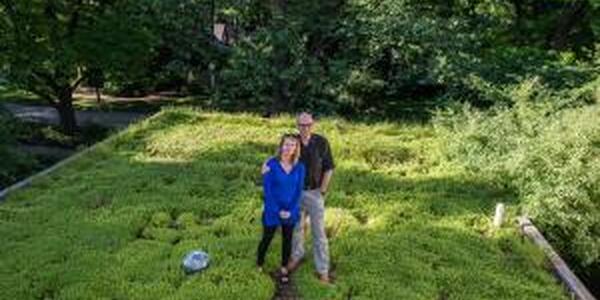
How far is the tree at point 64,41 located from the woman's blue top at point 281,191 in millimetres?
18038

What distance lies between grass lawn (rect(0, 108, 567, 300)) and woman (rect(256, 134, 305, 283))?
935mm

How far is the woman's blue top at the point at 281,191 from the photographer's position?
989cm

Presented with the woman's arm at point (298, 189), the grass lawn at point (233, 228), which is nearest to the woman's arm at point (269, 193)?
the woman's arm at point (298, 189)

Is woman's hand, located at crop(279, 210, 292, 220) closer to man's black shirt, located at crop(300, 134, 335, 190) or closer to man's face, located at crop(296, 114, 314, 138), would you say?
man's black shirt, located at crop(300, 134, 335, 190)

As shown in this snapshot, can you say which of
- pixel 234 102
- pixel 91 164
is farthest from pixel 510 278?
pixel 234 102

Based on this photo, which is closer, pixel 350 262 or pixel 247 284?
pixel 247 284

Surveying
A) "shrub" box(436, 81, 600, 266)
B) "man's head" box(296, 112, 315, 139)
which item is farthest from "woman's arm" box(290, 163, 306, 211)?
"shrub" box(436, 81, 600, 266)

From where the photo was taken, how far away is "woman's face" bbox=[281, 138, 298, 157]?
9.74 m

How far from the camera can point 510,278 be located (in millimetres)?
11445

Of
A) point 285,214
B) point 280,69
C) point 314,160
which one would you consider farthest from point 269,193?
point 280,69

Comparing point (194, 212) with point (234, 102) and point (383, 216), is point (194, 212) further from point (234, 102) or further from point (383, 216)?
point (234, 102)

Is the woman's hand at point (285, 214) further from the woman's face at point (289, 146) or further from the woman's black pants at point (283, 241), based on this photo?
the woman's face at point (289, 146)

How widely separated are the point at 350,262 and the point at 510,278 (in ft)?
7.50

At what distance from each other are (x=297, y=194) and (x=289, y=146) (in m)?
0.70
